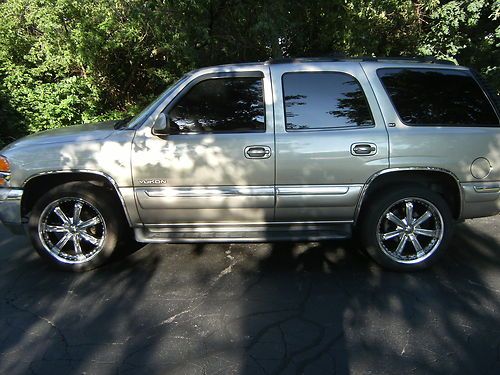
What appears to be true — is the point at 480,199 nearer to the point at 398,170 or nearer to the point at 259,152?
the point at 398,170

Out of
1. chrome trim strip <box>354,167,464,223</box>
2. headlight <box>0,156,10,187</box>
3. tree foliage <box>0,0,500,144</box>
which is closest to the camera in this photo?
chrome trim strip <box>354,167,464,223</box>

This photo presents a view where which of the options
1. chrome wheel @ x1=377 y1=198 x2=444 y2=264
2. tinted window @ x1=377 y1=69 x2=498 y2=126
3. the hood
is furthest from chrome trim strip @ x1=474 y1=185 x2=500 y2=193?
the hood

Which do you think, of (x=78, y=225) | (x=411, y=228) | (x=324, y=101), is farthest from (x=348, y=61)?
(x=78, y=225)

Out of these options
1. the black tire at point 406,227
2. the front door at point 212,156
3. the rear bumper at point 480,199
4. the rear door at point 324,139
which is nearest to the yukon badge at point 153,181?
the front door at point 212,156

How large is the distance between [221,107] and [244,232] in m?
1.12

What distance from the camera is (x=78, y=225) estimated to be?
4141mm

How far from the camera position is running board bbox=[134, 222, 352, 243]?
4035 mm

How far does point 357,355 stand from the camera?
2.95 metres

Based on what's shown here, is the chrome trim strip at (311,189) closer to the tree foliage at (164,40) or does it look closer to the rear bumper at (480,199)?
the rear bumper at (480,199)

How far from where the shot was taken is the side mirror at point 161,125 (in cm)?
381

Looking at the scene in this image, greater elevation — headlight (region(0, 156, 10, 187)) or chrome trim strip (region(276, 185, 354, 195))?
headlight (region(0, 156, 10, 187))

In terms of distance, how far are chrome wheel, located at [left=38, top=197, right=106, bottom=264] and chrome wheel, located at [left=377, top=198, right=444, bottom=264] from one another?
254 cm

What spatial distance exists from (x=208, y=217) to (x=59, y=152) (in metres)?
1.40

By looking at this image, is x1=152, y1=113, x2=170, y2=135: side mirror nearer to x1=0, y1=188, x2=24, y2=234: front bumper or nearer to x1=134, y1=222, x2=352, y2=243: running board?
x1=134, y1=222, x2=352, y2=243: running board
